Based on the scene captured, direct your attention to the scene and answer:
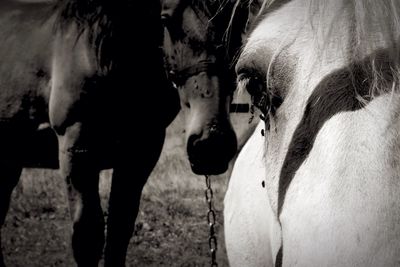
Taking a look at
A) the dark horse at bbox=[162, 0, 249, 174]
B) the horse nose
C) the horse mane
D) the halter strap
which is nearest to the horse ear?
the dark horse at bbox=[162, 0, 249, 174]

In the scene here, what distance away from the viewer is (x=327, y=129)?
3.20ft

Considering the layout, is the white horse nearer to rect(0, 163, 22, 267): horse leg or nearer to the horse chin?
the horse chin

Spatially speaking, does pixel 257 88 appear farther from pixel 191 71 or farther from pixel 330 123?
pixel 191 71

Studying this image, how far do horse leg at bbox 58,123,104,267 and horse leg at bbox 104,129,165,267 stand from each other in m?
0.22

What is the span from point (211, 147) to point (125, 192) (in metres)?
0.85

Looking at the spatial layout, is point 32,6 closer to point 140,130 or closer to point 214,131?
point 140,130

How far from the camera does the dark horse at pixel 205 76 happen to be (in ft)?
8.14

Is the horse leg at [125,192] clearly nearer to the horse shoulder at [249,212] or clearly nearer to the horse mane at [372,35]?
the horse shoulder at [249,212]

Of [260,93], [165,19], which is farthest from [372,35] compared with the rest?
[165,19]

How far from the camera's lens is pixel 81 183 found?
2891 millimetres

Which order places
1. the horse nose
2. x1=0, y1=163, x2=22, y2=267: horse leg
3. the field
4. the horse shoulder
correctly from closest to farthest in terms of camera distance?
1. the horse shoulder
2. the horse nose
3. x1=0, y1=163, x2=22, y2=267: horse leg
4. the field

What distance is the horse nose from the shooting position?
8.11ft

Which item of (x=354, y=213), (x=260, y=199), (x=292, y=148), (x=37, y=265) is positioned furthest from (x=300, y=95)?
(x=37, y=265)

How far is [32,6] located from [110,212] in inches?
43.9
